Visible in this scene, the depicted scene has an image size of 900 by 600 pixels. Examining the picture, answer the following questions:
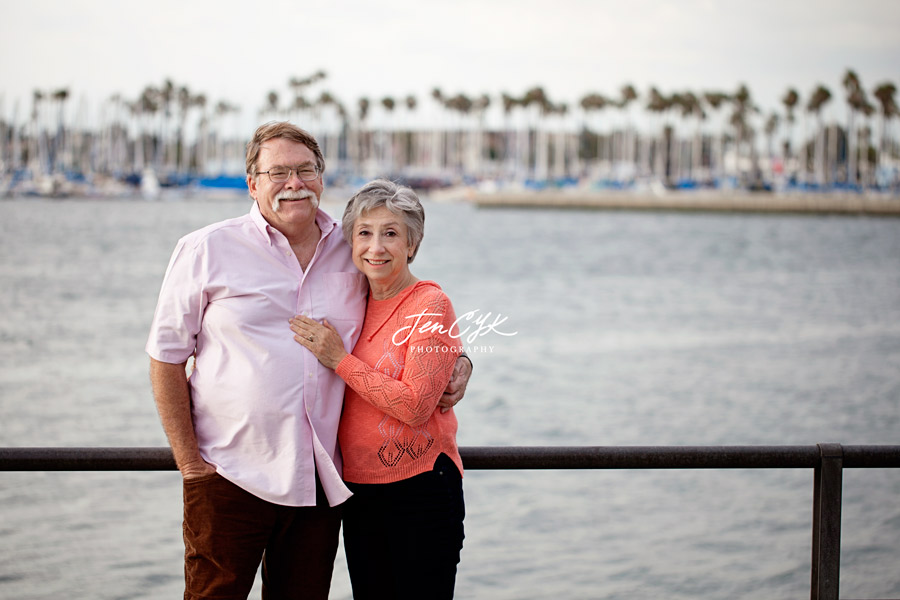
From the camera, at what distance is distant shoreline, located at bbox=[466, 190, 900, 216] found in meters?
97.5

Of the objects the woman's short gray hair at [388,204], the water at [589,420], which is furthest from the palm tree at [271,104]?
the woman's short gray hair at [388,204]

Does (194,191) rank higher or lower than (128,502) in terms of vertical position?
higher

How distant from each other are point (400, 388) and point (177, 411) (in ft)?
2.35

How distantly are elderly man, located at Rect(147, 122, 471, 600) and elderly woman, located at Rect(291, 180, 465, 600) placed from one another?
0.08 m

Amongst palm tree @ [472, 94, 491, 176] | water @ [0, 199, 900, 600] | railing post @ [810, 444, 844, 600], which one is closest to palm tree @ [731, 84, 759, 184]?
palm tree @ [472, 94, 491, 176]

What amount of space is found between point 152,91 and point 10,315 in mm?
103945

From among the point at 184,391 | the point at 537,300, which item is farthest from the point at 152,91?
the point at 184,391

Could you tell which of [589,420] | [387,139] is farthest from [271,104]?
[589,420]

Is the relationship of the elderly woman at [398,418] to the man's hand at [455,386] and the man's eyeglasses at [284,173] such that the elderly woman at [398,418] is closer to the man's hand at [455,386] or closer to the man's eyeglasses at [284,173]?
the man's hand at [455,386]

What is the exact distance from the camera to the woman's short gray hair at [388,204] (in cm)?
319

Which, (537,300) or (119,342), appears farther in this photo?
(537,300)

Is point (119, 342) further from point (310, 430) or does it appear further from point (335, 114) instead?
point (335, 114)

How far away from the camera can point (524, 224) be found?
9331 cm

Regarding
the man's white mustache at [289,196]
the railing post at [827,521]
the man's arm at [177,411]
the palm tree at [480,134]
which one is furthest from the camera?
the palm tree at [480,134]
